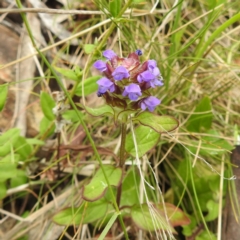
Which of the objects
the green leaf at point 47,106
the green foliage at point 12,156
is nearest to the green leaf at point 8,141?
the green foliage at point 12,156

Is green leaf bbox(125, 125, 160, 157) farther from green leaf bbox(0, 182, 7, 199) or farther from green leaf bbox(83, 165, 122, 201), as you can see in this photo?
green leaf bbox(0, 182, 7, 199)

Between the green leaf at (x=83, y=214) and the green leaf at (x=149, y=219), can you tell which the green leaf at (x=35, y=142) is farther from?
the green leaf at (x=149, y=219)

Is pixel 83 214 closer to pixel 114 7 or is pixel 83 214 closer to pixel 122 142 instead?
pixel 122 142

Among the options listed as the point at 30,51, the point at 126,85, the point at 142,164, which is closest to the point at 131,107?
the point at 126,85

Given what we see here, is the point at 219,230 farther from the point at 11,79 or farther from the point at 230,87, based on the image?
the point at 11,79

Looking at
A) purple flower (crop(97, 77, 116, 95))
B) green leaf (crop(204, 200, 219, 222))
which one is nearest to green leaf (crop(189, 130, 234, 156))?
green leaf (crop(204, 200, 219, 222))

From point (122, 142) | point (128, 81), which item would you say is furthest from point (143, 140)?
point (128, 81)
